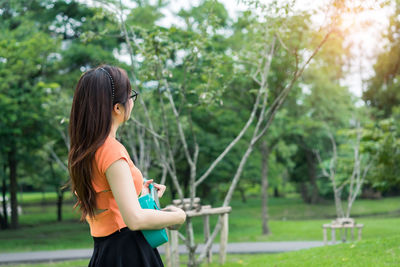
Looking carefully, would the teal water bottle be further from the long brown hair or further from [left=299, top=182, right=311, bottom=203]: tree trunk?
[left=299, top=182, right=311, bottom=203]: tree trunk

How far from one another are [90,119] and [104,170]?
10.4 inches

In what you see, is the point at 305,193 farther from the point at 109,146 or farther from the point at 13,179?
the point at 109,146

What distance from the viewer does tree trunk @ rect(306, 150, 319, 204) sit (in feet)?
116

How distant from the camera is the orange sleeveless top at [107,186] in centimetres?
198

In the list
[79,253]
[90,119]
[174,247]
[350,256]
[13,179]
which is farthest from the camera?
[13,179]

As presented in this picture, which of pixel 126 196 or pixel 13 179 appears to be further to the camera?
pixel 13 179

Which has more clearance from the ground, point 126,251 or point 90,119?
point 90,119

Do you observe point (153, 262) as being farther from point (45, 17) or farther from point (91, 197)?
point (45, 17)

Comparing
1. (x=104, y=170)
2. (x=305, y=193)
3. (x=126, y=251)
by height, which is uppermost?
(x=104, y=170)

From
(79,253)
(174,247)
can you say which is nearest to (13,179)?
(79,253)

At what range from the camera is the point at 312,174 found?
119 ft

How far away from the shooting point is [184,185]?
75.6ft

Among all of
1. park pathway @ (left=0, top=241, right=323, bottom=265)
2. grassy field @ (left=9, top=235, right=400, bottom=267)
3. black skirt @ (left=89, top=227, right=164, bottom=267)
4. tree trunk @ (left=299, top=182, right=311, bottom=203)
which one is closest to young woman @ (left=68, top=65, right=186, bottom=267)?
black skirt @ (left=89, top=227, right=164, bottom=267)

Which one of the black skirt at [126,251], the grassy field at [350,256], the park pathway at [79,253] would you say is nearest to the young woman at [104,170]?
the black skirt at [126,251]
